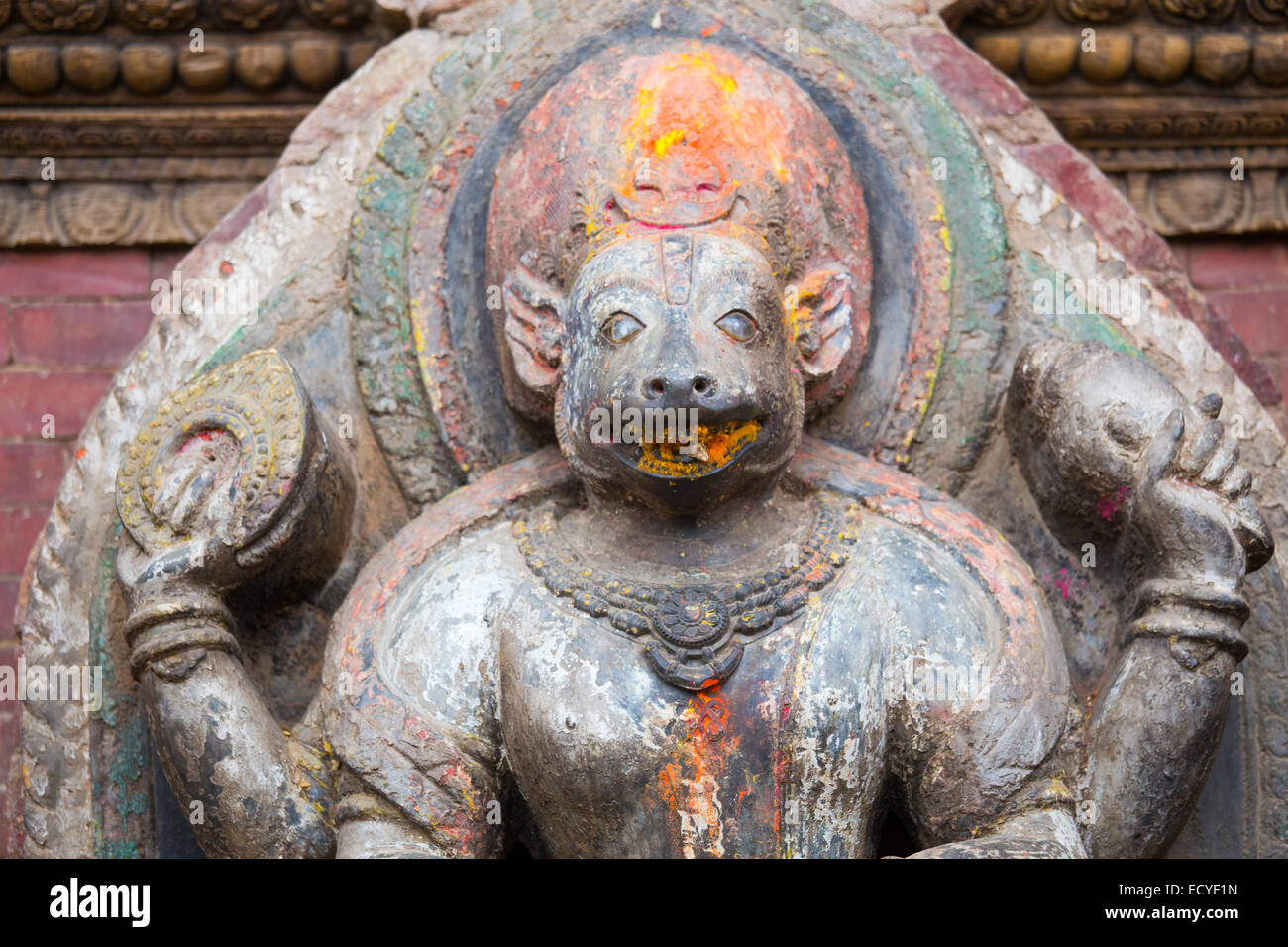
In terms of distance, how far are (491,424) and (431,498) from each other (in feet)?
0.51

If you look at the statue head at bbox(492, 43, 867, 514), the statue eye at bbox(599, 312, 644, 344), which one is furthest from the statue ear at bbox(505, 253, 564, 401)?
the statue eye at bbox(599, 312, 644, 344)

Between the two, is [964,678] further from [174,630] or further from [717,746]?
[174,630]

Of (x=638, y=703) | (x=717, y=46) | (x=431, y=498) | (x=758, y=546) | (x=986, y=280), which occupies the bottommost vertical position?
(x=638, y=703)

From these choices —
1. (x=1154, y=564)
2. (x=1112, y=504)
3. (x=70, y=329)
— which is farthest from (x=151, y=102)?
(x=1154, y=564)

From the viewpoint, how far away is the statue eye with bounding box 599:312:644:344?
275 centimetres

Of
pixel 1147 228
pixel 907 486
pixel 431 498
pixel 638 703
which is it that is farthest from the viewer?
pixel 1147 228

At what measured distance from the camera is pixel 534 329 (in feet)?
9.82

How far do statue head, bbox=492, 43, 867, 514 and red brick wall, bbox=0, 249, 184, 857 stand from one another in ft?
4.07

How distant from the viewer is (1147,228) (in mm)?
3404

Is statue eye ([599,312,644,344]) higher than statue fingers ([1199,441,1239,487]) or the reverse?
higher

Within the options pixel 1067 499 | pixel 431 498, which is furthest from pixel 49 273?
pixel 1067 499

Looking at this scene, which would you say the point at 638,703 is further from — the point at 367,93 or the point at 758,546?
the point at 367,93

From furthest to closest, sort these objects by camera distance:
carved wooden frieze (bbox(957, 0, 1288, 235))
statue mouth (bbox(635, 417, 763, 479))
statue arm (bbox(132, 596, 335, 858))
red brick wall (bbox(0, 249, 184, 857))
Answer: red brick wall (bbox(0, 249, 184, 857)), carved wooden frieze (bbox(957, 0, 1288, 235)), statue arm (bbox(132, 596, 335, 858)), statue mouth (bbox(635, 417, 763, 479))

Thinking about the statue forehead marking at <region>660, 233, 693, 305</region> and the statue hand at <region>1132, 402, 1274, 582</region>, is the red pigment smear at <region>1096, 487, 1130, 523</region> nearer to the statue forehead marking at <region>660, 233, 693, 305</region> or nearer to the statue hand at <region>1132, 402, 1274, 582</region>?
the statue hand at <region>1132, 402, 1274, 582</region>
